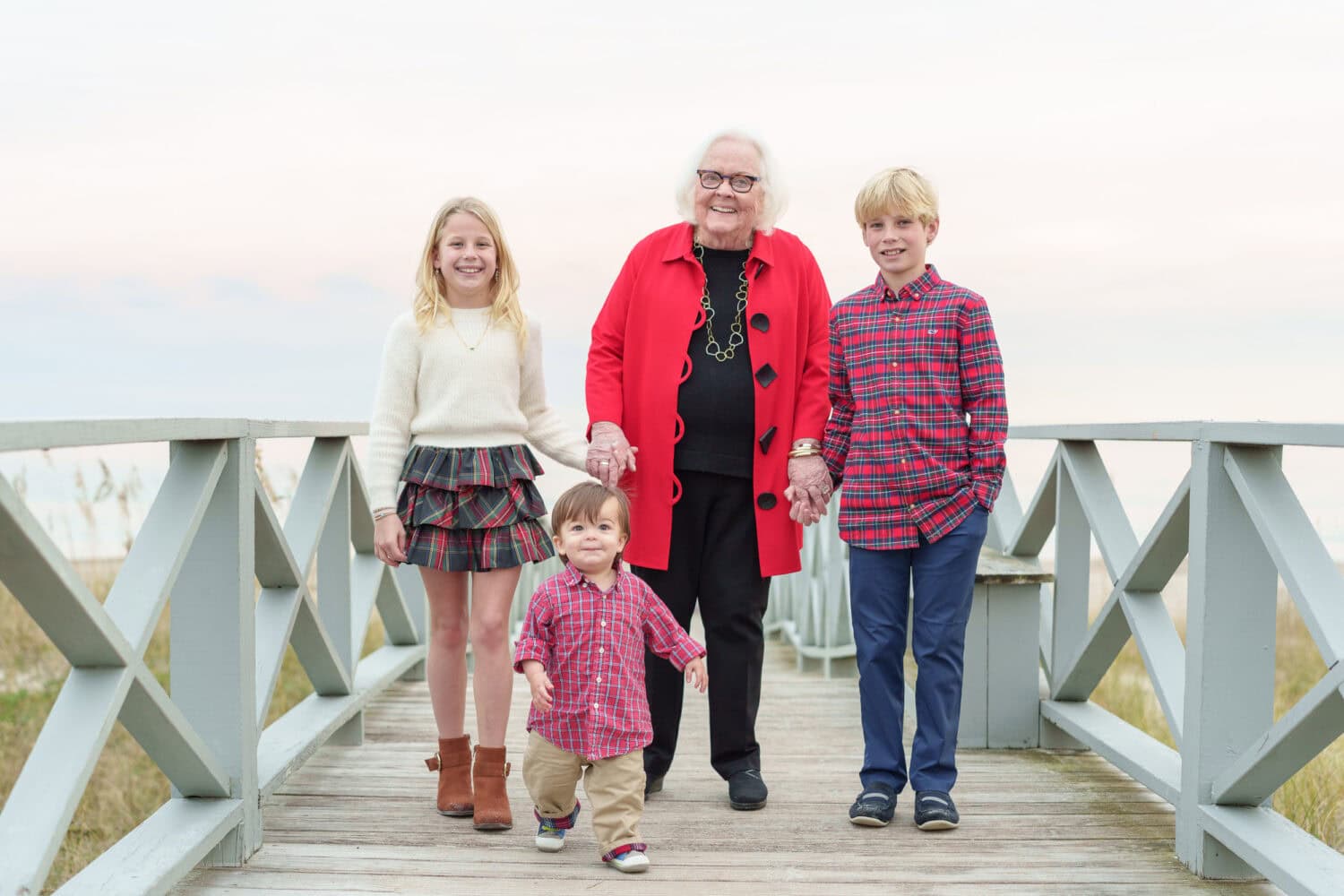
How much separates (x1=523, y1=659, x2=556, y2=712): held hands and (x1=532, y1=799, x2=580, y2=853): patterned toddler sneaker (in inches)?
14.4

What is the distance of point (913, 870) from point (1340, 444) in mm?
1266

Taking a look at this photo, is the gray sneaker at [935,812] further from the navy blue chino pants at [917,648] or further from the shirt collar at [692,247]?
the shirt collar at [692,247]

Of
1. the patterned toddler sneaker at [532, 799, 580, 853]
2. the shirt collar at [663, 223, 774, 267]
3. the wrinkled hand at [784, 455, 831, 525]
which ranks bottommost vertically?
the patterned toddler sneaker at [532, 799, 580, 853]

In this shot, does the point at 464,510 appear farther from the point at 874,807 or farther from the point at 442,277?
the point at 874,807

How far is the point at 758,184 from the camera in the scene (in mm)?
3061

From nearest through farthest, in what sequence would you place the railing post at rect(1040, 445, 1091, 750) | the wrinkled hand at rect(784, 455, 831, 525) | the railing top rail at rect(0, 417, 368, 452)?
1. the railing top rail at rect(0, 417, 368, 452)
2. the wrinkled hand at rect(784, 455, 831, 525)
3. the railing post at rect(1040, 445, 1091, 750)

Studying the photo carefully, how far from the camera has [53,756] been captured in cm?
218

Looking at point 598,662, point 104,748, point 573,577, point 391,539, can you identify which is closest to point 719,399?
point 573,577

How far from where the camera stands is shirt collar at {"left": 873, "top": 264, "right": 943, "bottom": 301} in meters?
2.98

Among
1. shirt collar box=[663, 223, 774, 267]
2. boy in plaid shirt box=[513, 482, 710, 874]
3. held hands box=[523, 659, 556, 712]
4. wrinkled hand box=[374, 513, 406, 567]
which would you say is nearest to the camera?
held hands box=[523, 659, 556, 712]

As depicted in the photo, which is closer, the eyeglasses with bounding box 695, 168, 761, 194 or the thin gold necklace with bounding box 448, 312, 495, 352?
the thin gold necklace with bounding box 448, 312, 495, 352

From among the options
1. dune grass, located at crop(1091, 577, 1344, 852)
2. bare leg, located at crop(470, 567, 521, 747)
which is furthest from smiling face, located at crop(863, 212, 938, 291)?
dune grass, located at crop(1091, 577, 1344, 852)

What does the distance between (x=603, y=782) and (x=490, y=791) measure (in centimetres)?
39

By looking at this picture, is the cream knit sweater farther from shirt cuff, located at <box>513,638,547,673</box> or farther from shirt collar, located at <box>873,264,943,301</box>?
shirt collar, located at <box>873,264,943,301</box>
